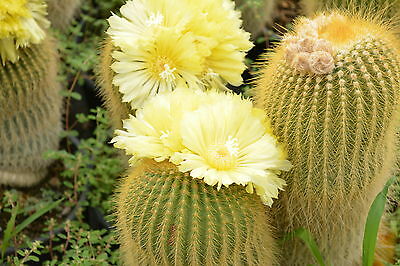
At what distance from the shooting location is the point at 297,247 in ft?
3.50

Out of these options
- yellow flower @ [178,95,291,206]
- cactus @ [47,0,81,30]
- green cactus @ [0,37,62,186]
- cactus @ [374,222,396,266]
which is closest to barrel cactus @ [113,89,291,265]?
yellow flower @ [178,95,291,206]

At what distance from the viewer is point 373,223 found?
3.14 feet

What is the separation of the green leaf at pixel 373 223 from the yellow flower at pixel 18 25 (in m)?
0.76

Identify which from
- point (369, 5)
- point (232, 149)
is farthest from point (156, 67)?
point (369, 5)

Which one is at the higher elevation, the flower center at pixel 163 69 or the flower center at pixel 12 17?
the flower center at pixel 12 17

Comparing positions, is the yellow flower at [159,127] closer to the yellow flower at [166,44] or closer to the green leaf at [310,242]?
the yellow flower at [166,44]

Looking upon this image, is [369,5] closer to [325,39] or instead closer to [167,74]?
[325,39]

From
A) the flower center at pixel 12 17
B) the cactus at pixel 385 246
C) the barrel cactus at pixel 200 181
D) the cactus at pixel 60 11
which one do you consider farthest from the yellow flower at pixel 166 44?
the cactus at pixel 60 11

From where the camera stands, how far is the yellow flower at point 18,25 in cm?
118

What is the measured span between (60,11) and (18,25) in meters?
0.54

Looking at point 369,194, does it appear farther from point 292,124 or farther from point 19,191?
point 19,191

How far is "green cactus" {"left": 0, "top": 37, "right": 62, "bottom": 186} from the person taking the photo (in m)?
1.32

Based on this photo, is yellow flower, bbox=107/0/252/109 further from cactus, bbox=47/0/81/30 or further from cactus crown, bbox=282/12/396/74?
cactus, bbox=47/0/81/30

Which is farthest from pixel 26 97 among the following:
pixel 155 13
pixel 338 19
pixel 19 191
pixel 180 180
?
pixel 338 19
